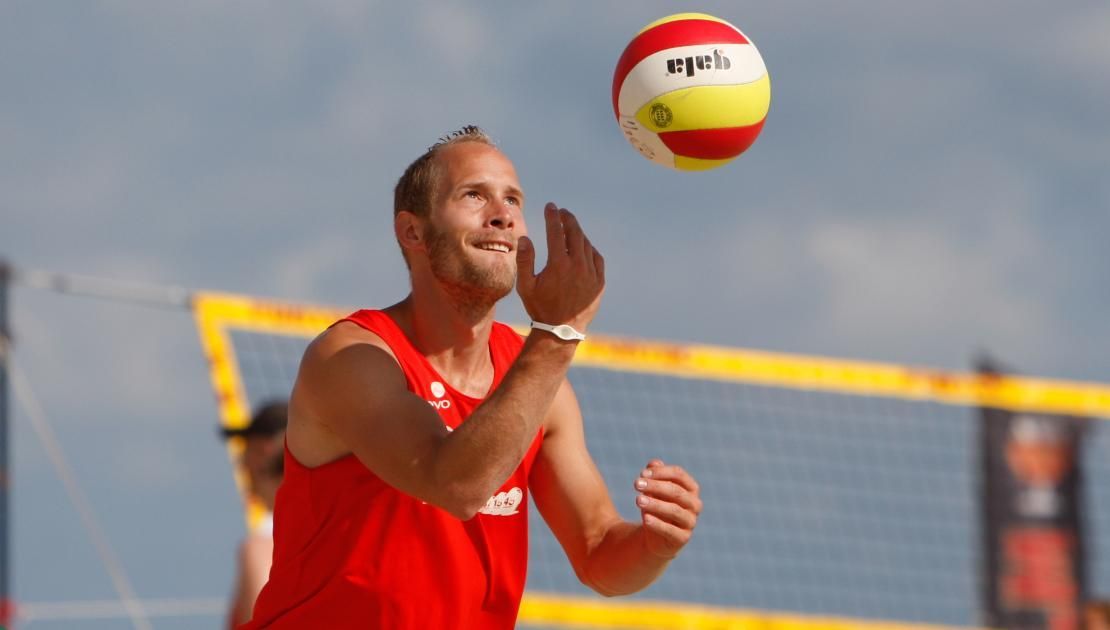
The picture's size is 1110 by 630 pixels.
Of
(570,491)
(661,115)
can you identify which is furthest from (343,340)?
(661,115)

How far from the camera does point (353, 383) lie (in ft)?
11.8

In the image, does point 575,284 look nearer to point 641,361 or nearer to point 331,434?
point 331,434

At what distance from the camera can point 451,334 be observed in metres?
3.93

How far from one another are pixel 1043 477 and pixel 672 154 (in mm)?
6312

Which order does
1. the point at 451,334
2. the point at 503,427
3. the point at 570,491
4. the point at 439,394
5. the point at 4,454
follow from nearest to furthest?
the point at 503,427 < the point at 439,394 < the point at 451,334 < the point at 570,491 < the point at 4,454

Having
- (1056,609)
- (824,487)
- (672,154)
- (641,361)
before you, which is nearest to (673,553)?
(672,154)

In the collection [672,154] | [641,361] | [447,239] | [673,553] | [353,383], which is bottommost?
[673,553]

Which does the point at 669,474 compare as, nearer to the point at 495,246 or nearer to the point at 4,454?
the point at 495,246

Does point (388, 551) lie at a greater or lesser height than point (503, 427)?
lesser

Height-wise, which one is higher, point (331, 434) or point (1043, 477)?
point (1043, 477)

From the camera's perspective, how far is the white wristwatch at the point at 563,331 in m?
3.42

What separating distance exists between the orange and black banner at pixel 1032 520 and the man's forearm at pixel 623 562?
6110 mm

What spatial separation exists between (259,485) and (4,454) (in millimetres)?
2666

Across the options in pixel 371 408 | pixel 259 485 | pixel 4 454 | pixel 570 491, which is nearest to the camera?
pixel 371 408
